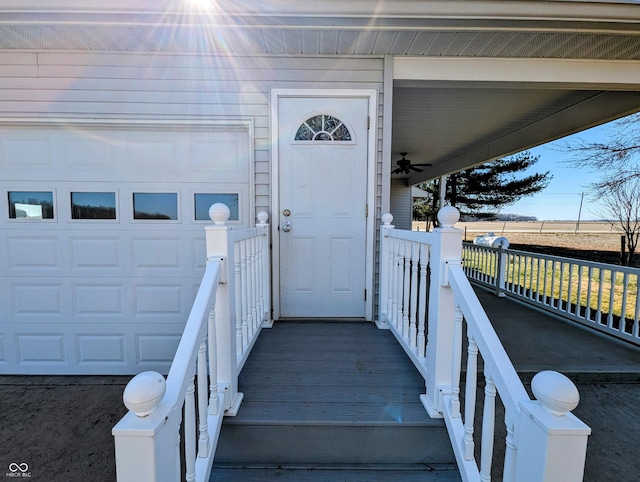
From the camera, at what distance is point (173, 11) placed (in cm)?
216

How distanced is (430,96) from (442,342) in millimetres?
3174

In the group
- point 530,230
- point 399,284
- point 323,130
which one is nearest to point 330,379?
point 399,284

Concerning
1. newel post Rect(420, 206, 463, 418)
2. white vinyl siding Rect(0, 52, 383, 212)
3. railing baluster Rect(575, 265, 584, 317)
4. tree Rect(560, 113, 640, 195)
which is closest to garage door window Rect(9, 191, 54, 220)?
white vinyl siding Rect(0, 52, 383, 212)

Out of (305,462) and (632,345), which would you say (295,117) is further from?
(632,345)

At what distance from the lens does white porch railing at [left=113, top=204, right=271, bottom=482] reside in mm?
781

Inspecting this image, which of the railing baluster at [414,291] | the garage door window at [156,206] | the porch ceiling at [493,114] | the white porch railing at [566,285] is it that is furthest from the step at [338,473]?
the porch ceiling at [493,114]

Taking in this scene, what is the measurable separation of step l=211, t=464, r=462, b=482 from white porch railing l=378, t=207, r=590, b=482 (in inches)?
8.5

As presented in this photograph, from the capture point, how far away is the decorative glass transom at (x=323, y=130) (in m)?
2.77

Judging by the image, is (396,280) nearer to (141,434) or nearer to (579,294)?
(141,434)

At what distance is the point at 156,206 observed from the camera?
2.88 metres

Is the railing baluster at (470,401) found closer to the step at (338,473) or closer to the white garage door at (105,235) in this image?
the step at (338,473)

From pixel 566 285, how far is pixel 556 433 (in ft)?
14.3

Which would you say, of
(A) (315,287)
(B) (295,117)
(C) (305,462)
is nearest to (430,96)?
(B) (295,117)

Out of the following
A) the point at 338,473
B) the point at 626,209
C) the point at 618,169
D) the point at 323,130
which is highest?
the point at 618,169
